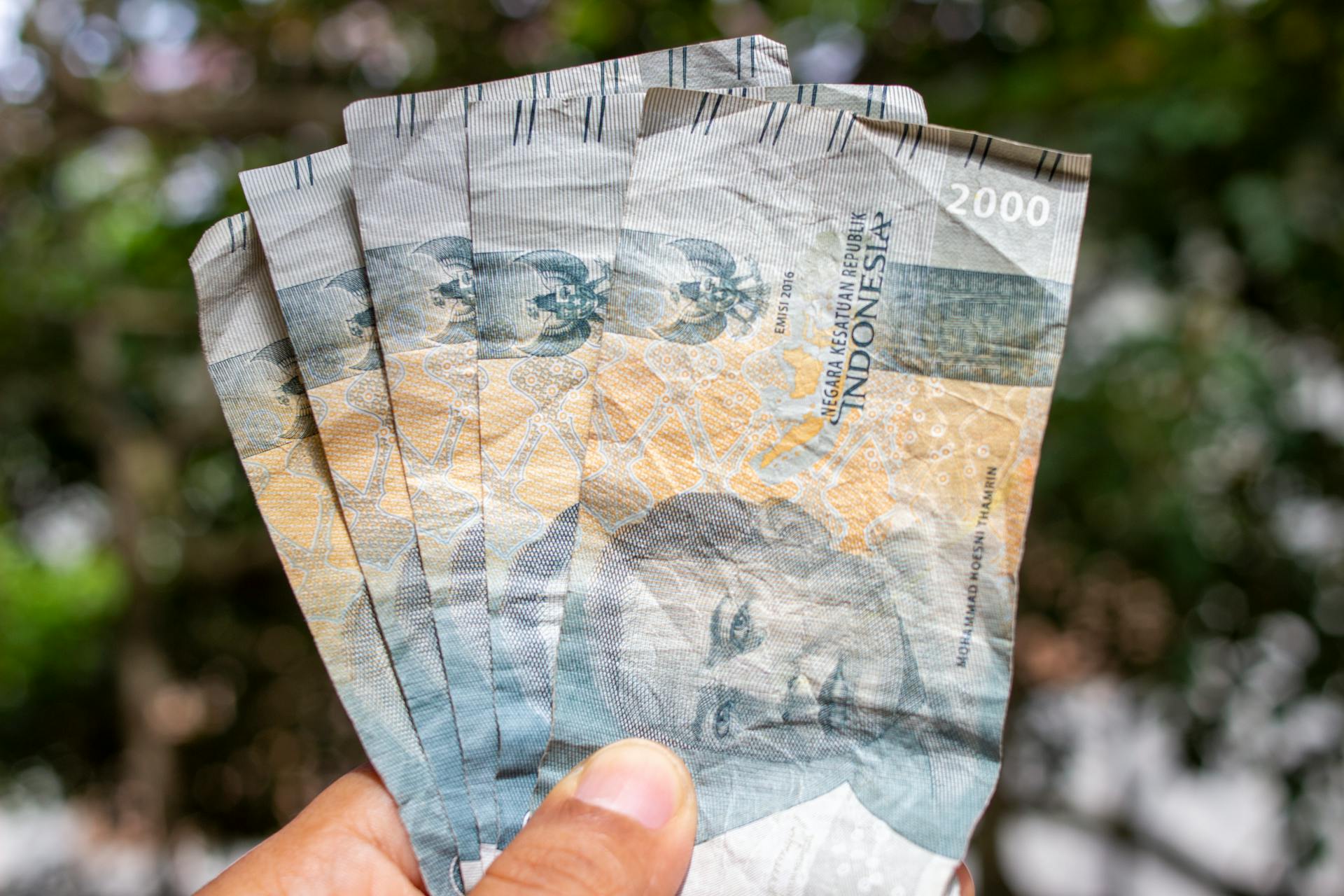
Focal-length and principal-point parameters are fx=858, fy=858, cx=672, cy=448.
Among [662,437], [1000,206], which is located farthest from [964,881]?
[1000,206]

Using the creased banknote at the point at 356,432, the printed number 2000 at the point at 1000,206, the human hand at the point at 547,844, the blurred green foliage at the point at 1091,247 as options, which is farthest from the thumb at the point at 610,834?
the blurred green foliage at the point at 1091,247

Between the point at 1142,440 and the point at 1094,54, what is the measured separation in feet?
1.95

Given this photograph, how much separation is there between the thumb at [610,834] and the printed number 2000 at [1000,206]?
17.7 inches

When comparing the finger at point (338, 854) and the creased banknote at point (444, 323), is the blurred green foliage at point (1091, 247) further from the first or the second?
the finger at point (338, 854)

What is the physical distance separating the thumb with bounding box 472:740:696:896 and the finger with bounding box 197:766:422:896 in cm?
16

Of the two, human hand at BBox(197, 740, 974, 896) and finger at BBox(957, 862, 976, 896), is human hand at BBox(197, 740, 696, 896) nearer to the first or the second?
human hand at BBox(197, 740, 974, 896)

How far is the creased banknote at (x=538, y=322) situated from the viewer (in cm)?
64

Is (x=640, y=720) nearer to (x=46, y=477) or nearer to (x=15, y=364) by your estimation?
(x=15, y=364)

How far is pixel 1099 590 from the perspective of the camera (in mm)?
1743

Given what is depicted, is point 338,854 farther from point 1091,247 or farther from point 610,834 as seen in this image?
point 1091,247

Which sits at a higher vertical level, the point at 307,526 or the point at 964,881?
the point at 307,526

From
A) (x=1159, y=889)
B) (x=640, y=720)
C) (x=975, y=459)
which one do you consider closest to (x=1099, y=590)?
(x=975, y=459)

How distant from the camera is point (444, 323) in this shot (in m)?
0.65

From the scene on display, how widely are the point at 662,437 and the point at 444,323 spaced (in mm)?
188
